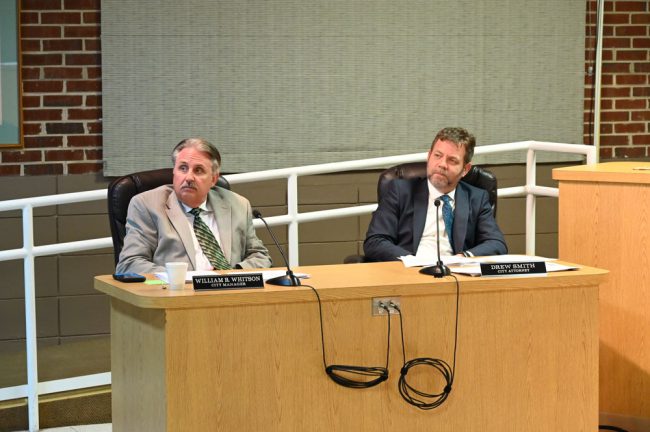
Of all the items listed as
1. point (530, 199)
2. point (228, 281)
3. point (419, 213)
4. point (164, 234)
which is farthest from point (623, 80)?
point (228, 281)

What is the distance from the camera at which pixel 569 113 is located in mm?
5820

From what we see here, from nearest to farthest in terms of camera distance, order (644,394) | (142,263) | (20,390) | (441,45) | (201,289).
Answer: (201,289) < (142,263) < (644,394) < (20,390) < (441,45)

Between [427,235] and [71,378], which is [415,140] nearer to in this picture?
[427,235]

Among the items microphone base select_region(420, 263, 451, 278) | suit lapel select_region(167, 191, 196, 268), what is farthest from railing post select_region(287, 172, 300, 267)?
microphone base select_region(420, 263, 451, 278)

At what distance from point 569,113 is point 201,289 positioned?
3467mm

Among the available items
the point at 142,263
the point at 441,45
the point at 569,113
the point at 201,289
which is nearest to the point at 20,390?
the point at 142,263

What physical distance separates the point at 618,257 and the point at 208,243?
4.69ft

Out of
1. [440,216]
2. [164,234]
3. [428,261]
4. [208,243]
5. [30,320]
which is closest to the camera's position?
[428,261]

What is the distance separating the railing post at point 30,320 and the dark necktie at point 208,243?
696mm

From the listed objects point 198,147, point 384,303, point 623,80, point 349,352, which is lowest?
point 349,352

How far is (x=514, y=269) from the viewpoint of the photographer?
319cm

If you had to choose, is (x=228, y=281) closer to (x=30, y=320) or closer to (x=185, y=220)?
(x=185, y=220)

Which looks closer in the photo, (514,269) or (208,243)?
(514,269)

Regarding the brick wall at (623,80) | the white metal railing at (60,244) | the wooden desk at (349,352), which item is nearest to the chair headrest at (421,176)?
the white metal railing at (60,244)
